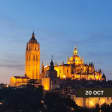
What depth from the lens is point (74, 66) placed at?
16525 centimetres

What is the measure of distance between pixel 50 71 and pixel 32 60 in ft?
94.3

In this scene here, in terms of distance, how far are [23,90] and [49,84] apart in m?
16.8

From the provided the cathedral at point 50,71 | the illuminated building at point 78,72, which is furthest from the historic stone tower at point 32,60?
the illuminated building at point 78,72

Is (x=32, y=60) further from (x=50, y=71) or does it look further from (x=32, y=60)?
(x=50, y=71)

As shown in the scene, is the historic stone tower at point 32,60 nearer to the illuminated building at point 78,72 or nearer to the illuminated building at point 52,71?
the illuminated building at point 52,71

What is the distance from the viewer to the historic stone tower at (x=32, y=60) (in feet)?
563

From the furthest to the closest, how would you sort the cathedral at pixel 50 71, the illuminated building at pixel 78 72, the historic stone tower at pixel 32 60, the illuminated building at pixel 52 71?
1. the historic stone tower at pixel 32 60
2. the illuminated building at pixel 78 72
3. the cathedral at pixel 50 71
4. the illuminated building at pixel 52 71

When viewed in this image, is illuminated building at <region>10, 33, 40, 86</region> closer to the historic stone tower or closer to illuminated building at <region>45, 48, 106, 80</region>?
the historic stone tower

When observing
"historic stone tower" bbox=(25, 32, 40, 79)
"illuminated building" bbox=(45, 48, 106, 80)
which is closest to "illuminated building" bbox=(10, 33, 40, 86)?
"historic stone tower" bbox=(25, 32, 40, 79)

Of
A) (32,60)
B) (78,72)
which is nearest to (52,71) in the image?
(78,72)

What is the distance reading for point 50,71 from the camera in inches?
5812

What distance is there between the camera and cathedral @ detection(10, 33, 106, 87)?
148 m

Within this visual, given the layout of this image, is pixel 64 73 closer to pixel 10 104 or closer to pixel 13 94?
pixel 13 94

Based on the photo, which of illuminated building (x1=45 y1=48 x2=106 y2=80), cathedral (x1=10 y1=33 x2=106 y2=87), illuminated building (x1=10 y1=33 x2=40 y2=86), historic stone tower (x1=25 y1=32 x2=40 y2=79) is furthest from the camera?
historic stone tower (x1=25 y1=32 x2=40 y2=79)
